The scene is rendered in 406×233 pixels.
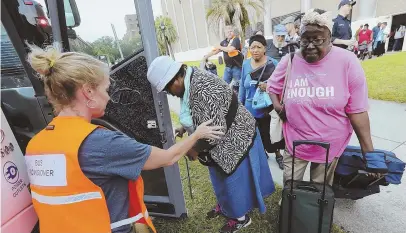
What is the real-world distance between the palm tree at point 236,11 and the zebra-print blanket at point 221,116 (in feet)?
59.9

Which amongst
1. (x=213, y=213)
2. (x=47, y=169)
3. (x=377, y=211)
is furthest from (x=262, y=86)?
(x=47, y=169)

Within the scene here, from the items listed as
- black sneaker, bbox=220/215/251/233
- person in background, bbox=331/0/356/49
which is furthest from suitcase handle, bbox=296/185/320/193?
person in background, bbox=331/0/356/49

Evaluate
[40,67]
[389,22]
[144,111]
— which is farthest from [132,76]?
[389,22]

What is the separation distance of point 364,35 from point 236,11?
1042cm

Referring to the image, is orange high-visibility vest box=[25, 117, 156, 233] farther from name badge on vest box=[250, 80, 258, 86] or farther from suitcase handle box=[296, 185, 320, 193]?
name badge on vest box=[250, 80, 258, 86]

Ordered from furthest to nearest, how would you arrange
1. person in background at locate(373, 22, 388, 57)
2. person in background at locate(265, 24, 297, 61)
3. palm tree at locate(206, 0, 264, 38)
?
1. palm tree at locate(206, 0, 264, 38)
2. person in background at locate(373, 22, 388, 57)
3. person in background at locate(265, 24, 297, 61)

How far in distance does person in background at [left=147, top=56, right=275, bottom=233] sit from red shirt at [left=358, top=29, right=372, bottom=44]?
12.3 metres

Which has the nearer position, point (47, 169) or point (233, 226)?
point (47, 169)

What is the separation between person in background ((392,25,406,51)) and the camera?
1314cm

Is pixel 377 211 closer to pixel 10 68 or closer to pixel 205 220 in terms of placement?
pixel 205 220

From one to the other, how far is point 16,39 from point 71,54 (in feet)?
3.49

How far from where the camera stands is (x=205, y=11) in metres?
28.5

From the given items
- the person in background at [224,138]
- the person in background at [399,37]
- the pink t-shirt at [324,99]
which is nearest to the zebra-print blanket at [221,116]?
the person in background at [224,138]

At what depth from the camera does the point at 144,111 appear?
7.01 ft
